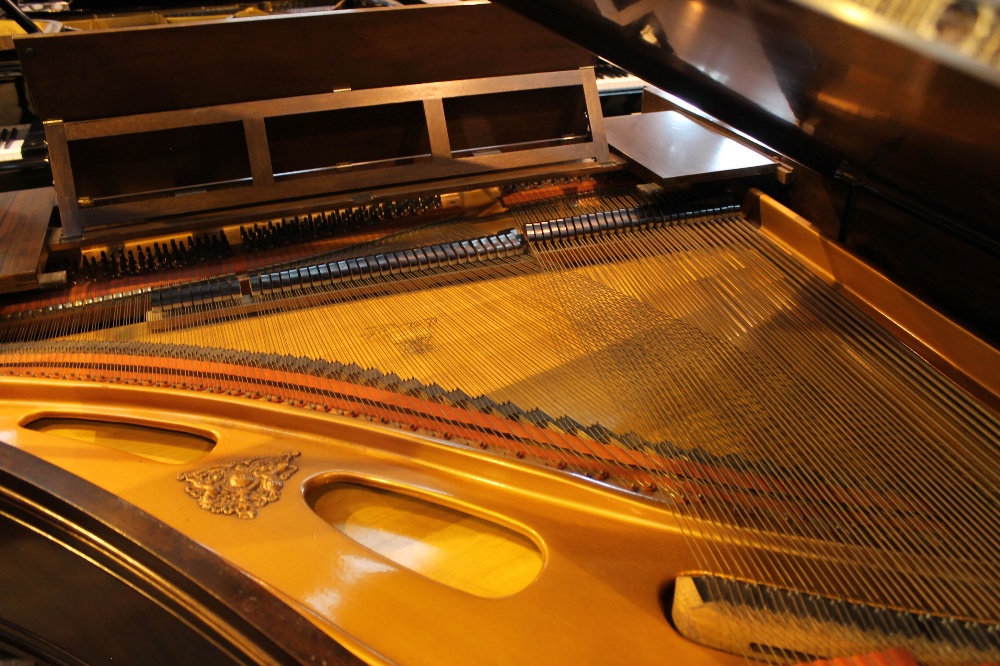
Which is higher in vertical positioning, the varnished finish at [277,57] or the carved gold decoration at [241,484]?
the varnished finish at [277,57]

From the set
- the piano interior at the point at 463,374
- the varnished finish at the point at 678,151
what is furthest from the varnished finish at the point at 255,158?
the varnished finish at the point at 678,151

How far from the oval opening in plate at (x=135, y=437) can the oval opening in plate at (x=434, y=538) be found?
1.40ft

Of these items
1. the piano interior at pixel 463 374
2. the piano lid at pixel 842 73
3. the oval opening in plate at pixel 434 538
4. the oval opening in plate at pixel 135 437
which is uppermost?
the piano lid at pixel 842 73

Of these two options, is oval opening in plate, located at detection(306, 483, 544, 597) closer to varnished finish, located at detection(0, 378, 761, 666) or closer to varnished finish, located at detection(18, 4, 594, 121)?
varnished finish, located at detection(0, 378, 761, 666)

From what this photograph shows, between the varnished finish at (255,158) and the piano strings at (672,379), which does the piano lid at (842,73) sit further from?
the varnished finish at (255,158)

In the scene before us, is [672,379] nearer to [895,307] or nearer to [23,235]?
[895,307]

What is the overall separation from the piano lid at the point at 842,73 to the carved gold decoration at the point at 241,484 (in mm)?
1144

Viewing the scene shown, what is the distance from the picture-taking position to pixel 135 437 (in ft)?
6.11

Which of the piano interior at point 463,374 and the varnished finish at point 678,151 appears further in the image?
the varnished finish at point 678,151

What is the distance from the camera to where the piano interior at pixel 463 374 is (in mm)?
1284

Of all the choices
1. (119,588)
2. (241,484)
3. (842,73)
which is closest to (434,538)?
(241,484)

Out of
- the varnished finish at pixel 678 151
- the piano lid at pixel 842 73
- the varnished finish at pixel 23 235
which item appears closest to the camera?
the piano lid at pixel 842 73

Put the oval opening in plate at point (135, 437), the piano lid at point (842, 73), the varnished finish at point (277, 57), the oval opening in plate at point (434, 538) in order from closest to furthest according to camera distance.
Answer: the piano lid at point (842, 73), the oval opening in plate at point (434, 538), the oval opening in plate at point (135, 437), the varnished finish at point (277, 57)

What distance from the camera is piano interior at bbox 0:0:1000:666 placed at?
128 cm
